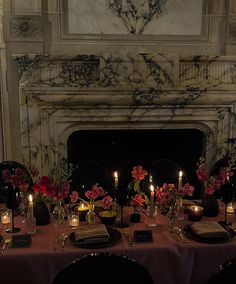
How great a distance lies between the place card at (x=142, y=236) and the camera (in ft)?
6.16

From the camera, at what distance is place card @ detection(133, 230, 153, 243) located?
1.88 m

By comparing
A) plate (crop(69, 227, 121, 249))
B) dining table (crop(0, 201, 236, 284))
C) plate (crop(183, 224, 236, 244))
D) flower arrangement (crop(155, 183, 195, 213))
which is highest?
flower arrangement (crop(155, 183, 195, 213))

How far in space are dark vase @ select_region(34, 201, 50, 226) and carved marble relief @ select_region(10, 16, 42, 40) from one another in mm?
1750

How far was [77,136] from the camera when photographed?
375cm

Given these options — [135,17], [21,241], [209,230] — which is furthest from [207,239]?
[135,17]

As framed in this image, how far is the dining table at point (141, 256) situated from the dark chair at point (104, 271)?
1.16ft

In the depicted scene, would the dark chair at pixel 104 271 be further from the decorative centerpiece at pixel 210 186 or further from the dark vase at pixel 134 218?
the decorative centerpiece at pixel 210 186

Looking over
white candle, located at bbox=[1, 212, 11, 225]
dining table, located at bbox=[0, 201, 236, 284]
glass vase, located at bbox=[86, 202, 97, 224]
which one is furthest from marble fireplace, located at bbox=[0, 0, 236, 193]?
dining table, located at bbox=[0, 201, 236, 284]

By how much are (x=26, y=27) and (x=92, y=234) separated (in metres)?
2.12

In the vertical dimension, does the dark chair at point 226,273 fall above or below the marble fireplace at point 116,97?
below

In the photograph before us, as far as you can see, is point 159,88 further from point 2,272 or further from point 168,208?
point 2,272

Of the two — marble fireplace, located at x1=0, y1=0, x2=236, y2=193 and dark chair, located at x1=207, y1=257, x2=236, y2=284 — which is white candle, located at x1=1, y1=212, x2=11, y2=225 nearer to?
dark chair, located at x1=207, y1=257, x2=236, y2=284

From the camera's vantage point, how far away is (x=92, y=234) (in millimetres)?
1859

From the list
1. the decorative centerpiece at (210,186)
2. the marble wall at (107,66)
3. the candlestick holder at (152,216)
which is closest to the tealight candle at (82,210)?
the candlestick holder at (152,216)
